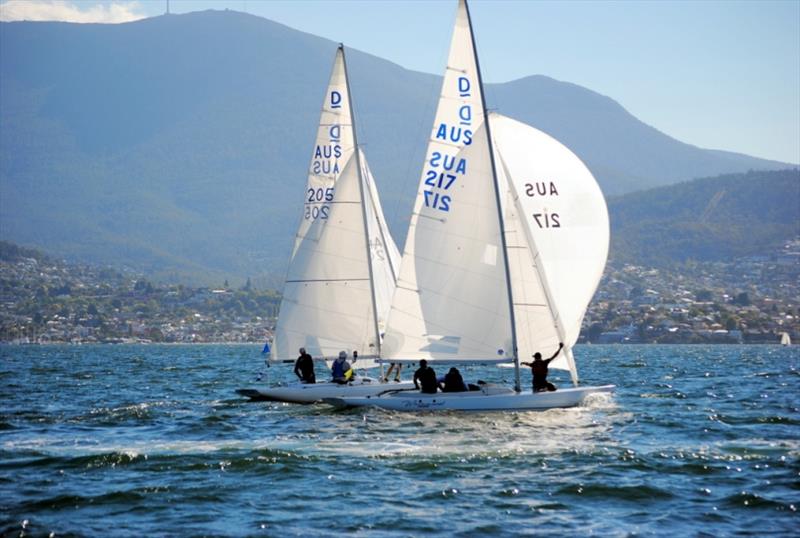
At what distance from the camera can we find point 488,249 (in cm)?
3425

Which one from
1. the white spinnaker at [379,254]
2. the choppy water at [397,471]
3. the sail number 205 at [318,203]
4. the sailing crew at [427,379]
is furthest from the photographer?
the white spinnaker at [379,254]

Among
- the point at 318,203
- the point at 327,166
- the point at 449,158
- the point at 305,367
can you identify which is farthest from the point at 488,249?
the point at 305,367

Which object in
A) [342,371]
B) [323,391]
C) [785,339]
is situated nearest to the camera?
[323,391]

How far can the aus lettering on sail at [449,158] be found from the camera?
3388 centimetres

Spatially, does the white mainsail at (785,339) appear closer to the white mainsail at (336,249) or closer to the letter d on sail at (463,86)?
the white mainsail at (336,249)

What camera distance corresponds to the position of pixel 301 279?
40.2 metres

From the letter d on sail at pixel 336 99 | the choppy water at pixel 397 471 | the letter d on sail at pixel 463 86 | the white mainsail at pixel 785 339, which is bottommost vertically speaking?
the choppy water at pixel 397 471

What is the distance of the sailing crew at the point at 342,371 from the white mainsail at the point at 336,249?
1.41 meters

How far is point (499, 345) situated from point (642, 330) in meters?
144

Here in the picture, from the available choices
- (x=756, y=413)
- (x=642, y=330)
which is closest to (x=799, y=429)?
(x=756, y=413)

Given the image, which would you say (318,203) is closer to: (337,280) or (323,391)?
(337,280)

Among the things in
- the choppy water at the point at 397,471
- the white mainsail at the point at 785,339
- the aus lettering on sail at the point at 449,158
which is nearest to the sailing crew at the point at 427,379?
the choppy water at the point at 397,471

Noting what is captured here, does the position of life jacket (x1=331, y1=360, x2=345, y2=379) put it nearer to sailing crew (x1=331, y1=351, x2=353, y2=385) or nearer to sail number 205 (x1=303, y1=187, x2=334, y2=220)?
sailing crew (x1=331, y1=351, x2=353, y2=385)

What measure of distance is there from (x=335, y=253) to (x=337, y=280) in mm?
859
